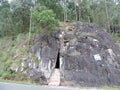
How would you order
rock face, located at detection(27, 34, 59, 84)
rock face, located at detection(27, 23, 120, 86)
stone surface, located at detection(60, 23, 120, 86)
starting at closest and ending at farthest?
stone surface, located at detection(60, 23, 120, 86) → rock face, located at detection(27, 23, 120, 86) → rock face, located at detection(27, 34, 59, 84)

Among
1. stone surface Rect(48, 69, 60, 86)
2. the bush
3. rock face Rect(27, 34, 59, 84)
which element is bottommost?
stone surface Rect(48, 69, 60, 86)

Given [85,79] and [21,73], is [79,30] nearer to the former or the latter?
[85,79]

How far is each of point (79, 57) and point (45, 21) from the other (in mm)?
4298

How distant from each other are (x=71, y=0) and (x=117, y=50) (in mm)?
10408

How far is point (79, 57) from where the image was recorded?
17.0 meters

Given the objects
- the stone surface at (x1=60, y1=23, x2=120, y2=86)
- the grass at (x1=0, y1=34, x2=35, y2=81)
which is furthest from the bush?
the grass at (x1=0, y1=34, x2=35, y2=81)

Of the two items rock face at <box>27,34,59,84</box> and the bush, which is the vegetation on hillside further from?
rock face at <box>27,34,59,84</box>

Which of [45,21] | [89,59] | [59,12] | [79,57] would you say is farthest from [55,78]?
[59,12]

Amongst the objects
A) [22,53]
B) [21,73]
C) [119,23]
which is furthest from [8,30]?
[119,23]

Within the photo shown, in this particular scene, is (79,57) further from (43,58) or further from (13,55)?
(13,55)

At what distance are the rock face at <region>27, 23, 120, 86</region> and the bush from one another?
99 cm

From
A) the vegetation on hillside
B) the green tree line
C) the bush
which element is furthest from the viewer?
the green tree line

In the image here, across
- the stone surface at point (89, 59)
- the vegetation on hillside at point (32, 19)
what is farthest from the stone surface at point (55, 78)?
the vegetation on hillside at point (32, 19)

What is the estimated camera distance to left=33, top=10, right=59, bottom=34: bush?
679 inches
